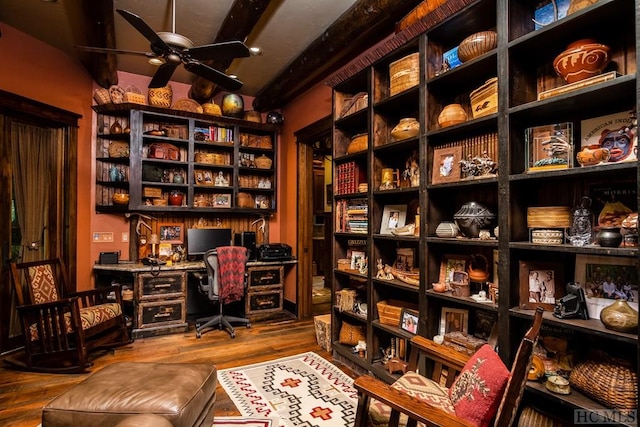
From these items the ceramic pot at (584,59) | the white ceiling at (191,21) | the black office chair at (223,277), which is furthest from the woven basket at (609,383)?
the black office chair at (223,277)

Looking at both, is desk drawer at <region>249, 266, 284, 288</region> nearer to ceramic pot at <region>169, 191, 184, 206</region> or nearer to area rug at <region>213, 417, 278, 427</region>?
ceramic pot at <region>169, 191, 184, 206</region>

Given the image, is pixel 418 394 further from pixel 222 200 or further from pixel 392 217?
pixel 222 200

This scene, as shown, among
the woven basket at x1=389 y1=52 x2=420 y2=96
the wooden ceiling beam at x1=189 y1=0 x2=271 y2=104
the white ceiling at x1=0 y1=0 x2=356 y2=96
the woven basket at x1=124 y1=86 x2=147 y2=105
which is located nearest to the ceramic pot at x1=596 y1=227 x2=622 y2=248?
the woven basket at x1=389 y1=52 x2=420 y2=96

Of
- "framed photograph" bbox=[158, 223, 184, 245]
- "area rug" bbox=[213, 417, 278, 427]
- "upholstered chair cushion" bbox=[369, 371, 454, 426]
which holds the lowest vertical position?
"area rug" bbox=[213, 417, 278, 427]

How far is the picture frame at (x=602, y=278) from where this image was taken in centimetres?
153

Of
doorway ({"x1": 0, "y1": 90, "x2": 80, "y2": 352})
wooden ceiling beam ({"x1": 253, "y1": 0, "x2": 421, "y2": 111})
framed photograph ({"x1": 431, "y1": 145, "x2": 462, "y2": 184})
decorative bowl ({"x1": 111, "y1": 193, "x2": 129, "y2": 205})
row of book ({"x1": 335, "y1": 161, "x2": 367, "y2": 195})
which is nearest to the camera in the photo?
framed photograph ({"x1": 431, "y1": 145, "x2": 462, "y2": 184})

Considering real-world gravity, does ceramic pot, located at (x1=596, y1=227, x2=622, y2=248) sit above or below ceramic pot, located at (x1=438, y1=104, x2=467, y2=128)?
Result: below

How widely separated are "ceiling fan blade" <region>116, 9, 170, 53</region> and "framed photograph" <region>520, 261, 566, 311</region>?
8.73 feet

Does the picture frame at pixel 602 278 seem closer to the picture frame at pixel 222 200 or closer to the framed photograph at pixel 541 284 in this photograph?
the framed photograph at pixel 541 284

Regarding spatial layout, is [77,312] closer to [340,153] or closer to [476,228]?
[340,153]

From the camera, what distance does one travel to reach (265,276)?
14.8ft

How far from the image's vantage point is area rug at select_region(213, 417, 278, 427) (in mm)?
2154

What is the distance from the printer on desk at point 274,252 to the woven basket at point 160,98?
215 cm

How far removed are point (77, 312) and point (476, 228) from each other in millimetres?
3200
